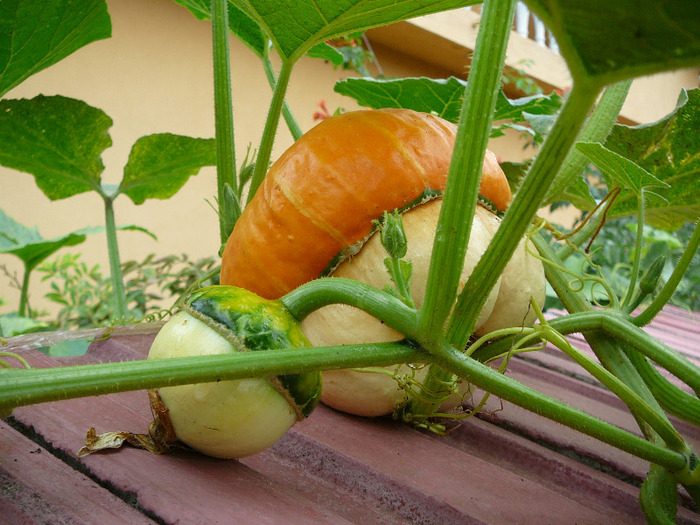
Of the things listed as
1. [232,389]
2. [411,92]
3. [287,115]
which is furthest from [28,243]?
[232,389]

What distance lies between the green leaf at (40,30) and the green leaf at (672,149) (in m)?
0.83

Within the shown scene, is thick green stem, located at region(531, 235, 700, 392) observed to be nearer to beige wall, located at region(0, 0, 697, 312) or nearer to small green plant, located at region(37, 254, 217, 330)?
small green plant, located at region(37, 254, 217, 330)

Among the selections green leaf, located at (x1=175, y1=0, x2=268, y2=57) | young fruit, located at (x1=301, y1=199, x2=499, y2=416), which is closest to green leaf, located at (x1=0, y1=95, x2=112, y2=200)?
green leaf, located at (x1=175, y1=0, x2=268, y2=57)

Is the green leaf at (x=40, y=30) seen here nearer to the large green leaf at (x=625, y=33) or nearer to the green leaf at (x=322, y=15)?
the green leaf at (x=322, y=15)

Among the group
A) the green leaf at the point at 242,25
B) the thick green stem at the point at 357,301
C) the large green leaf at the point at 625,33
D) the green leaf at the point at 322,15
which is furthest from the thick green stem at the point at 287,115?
the large green leaf at the point at 625,33

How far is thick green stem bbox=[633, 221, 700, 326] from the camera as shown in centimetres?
63

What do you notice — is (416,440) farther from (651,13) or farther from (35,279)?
(35,279)

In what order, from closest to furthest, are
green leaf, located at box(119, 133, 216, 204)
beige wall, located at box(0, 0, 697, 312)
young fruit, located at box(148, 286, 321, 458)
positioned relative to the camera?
young fruit, located at box(148, 286, 321, 458)
green leaf, located at box(119, 133, 216, 204)
beige wall, located at box(0, 0, 697, 312)

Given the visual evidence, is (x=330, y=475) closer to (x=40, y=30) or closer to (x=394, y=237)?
(x=394, y=237)

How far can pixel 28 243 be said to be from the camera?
4.18ft

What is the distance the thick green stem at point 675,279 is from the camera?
63 cm

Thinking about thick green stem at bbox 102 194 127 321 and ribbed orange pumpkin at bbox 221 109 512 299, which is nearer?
ribbed orange pumpkin at bbox 221 109 512 299

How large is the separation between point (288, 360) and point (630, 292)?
0.45 m

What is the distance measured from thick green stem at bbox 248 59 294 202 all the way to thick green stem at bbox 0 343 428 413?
52 cm
